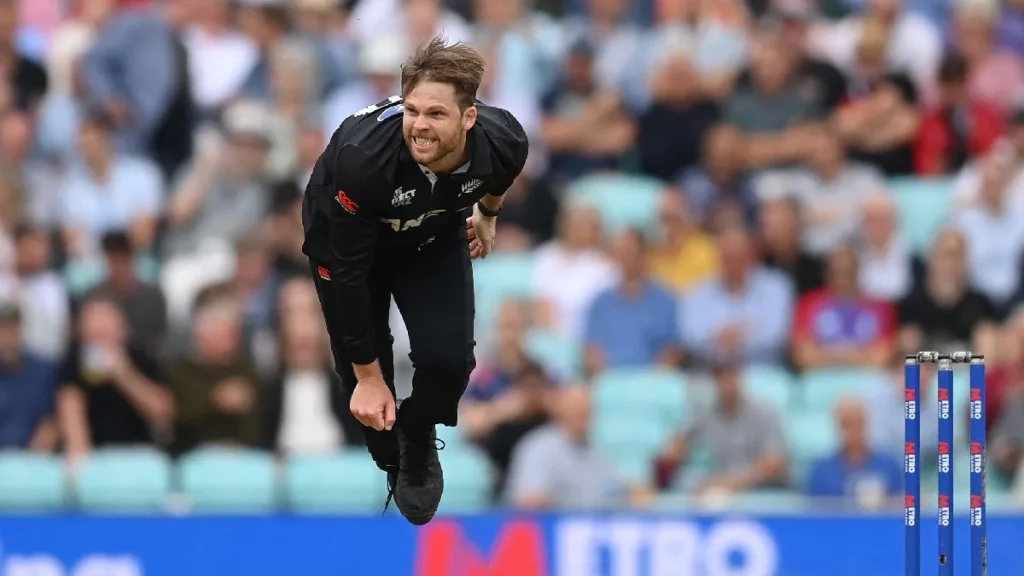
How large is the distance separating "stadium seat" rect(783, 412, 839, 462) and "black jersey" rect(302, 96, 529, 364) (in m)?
4.58

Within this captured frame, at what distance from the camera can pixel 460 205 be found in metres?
6.68

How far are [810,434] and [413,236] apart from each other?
4790mm

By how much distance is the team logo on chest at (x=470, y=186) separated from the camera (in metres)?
6.53

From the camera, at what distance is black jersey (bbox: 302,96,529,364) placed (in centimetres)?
632

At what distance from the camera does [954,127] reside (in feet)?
40.5

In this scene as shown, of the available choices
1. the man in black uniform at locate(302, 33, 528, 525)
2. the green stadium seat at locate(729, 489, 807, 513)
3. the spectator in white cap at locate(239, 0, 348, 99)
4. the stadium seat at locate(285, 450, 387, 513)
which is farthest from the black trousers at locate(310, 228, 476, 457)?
the spectator in white cap at locate(239, 0, 348, 99)

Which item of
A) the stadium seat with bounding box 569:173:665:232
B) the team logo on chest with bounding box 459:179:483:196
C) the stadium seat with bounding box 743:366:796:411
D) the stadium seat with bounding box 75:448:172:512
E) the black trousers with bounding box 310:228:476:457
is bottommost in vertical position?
the black trousers with bounding box 310:228:476:457

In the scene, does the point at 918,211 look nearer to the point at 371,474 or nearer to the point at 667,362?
the point at 667,362

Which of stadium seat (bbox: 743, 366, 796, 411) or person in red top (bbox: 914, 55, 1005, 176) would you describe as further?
person in red top (bbox: 914, 55, 1005, 176)

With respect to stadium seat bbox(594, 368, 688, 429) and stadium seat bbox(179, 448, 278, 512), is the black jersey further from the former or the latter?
stadium seat bbox(594, 368, 688, 429)

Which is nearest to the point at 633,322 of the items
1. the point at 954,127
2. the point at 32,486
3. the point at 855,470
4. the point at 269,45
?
the point at 855,470

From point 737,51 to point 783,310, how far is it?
2224mm

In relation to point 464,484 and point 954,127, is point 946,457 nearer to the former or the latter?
point 464,484

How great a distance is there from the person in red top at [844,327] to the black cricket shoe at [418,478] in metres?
4.51
